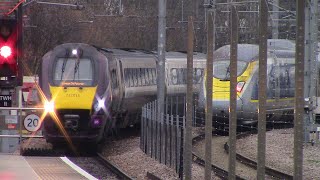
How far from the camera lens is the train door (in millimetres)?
22562

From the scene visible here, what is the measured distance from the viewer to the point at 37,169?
15.8 m

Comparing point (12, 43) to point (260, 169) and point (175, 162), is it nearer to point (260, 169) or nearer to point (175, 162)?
point (260, 169)

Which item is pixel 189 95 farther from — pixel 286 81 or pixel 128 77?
pixel 128 77

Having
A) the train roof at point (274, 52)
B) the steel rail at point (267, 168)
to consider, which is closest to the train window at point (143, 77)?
the train roof at point (274, 52)

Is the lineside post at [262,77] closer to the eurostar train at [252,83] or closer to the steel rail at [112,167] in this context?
the steel rail at [112,167]

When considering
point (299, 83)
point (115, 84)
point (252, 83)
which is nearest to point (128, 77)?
point (115, 84)

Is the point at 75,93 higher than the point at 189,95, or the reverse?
the point at 189,95

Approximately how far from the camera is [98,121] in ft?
70.5

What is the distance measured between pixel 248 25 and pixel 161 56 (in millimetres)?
5268

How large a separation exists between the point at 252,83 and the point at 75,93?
18.8 ft

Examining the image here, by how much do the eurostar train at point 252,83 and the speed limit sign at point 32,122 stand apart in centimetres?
561

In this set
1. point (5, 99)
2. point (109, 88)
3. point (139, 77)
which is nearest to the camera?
point (5, 99)

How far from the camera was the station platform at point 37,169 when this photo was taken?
569 inches

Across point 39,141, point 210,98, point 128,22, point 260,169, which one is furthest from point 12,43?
point 128,22
